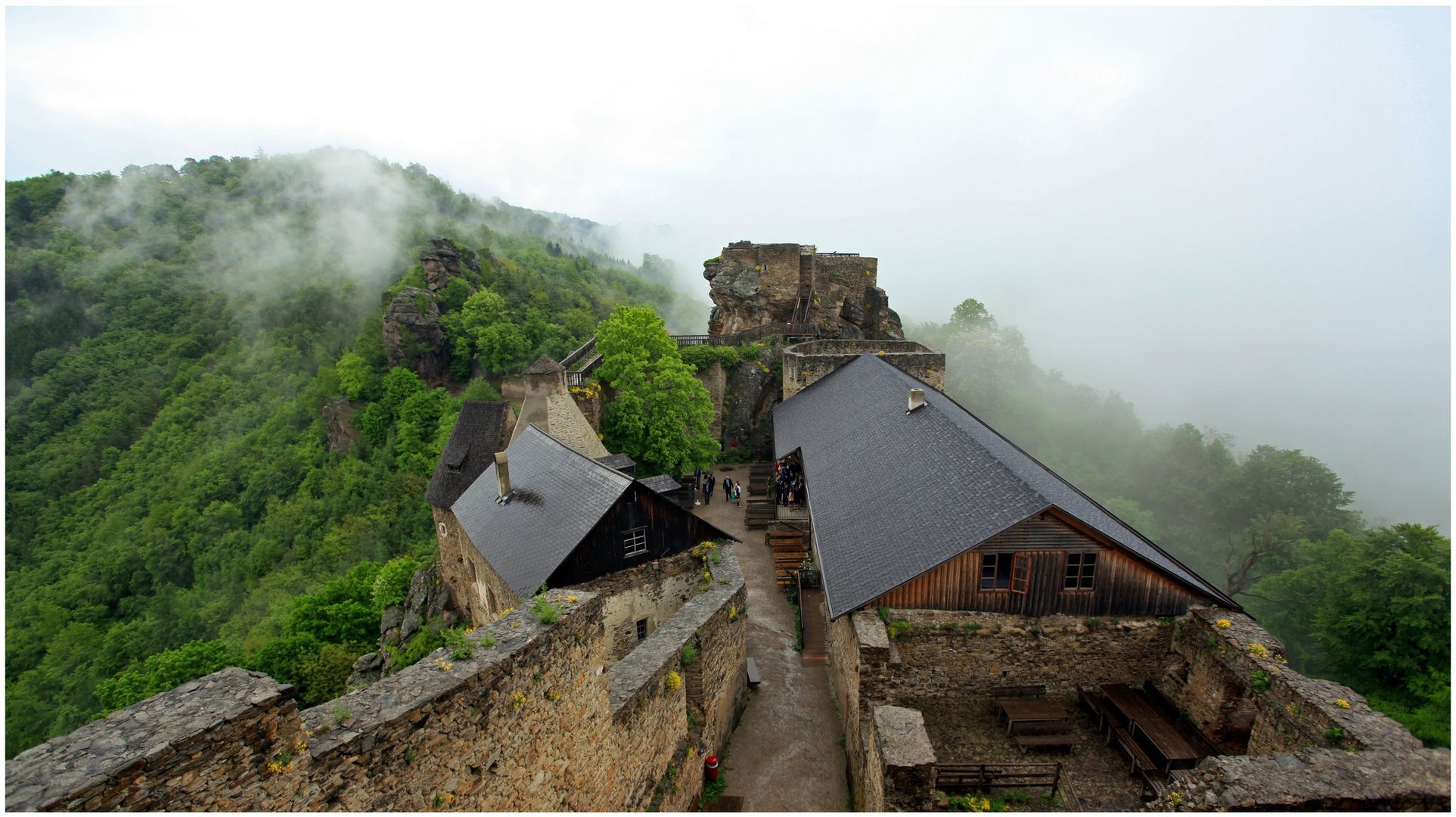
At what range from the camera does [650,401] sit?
25594mm

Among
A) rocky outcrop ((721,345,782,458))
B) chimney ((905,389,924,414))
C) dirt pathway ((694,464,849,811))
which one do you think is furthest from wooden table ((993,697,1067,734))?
rocky outcrop ((721,345,782,458))

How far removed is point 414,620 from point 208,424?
42.2 metres

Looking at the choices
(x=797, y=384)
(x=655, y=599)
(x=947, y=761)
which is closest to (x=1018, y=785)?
(x=947, y=761)

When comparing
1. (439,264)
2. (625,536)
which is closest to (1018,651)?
(625,536)

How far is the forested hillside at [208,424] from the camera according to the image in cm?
2978

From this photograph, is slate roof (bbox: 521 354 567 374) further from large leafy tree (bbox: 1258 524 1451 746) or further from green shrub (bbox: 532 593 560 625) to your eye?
large leafy tree (bbox: 1258 524 1451 746)

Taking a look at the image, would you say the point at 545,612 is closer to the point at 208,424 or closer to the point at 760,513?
the point at 760,513

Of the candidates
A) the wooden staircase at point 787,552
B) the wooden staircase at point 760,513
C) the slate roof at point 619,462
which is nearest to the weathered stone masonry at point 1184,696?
the wooden staircase at point 787,552

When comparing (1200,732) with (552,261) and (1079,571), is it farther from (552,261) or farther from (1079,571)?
(552,261)

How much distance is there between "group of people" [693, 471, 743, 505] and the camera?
26547 millimetres

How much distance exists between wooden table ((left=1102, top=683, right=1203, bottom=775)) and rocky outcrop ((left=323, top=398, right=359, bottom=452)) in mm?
45084

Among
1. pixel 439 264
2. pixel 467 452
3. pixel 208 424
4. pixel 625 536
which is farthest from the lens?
pixel 208 424

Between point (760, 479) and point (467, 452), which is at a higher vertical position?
point (467, 452)

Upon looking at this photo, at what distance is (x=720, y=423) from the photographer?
32.7 metres
